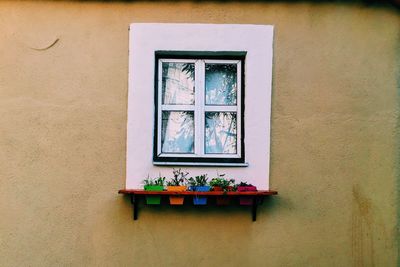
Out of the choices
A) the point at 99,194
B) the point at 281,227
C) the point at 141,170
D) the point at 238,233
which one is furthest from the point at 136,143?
the point at 281,227

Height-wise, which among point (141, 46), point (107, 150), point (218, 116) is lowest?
point (107, 150)

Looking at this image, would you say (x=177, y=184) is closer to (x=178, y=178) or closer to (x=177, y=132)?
(x=178, y=178)

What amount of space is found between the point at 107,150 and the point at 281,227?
1.87 metres

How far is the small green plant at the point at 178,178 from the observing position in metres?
5.06

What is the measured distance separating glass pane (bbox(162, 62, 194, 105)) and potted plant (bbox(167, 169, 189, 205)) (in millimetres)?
730

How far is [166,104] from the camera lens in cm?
530

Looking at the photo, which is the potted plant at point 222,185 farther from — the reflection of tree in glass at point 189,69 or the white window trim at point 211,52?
the reflection of tree in glass at point 189,69

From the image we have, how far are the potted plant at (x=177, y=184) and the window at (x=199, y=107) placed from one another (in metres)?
0.20

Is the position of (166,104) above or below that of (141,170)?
above

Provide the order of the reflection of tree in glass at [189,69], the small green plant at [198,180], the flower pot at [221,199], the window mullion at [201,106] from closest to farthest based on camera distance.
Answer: the flower pot at [221,199]
the small green plant at [198,180]
the window mullion at [201,106]
the reflection of tree in glass at [189,69]

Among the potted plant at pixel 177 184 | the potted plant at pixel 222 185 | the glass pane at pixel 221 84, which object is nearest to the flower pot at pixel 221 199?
the potted plant at pixel 222 185

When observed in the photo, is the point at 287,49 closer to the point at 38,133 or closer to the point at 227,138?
the point at 227,138

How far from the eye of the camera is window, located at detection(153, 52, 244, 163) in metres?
5.25

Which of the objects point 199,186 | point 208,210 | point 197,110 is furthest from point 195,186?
point 197,110
